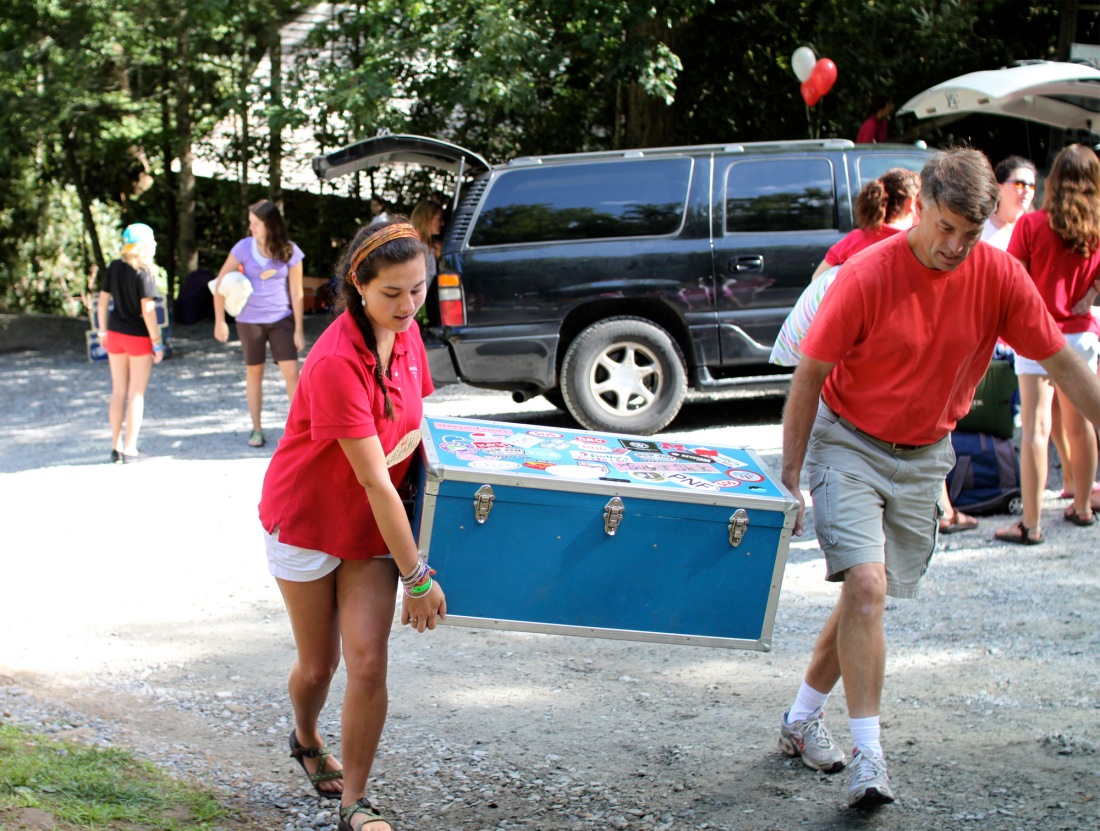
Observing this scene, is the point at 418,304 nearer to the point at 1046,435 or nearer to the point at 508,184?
the point at 1046,435

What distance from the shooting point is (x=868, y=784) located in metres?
3.46

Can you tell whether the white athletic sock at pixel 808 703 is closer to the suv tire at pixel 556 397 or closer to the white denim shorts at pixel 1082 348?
the white denim shorts at pixel 1082 348

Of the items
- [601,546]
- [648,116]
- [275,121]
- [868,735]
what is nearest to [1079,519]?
[868,735]

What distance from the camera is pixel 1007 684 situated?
179 inches

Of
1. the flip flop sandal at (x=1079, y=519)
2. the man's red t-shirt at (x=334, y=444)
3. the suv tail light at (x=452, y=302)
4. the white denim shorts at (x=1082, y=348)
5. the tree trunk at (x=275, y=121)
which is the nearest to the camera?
the man's red t-shirt at (x=334, y=444)

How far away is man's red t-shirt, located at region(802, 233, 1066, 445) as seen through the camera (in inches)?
138

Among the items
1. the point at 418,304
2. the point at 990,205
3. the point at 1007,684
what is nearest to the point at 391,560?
the point at 418,304

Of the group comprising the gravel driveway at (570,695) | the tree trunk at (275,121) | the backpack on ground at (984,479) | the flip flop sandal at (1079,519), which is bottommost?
the gravel driveway at (570,695)

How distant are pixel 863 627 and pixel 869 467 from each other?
0.48 meters

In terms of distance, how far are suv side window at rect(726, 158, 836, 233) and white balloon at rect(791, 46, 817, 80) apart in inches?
190

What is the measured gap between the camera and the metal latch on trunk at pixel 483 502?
322 cm

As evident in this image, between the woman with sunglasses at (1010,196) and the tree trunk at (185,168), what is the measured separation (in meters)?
11.2

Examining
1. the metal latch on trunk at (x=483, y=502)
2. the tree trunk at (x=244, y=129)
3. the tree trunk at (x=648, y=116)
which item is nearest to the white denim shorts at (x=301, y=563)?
the metal latch on trunk at (x=483, y=502)

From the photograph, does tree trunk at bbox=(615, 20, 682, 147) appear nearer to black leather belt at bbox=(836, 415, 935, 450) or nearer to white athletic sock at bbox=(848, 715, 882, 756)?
black leather belt at bbox=(836, 415, 935, 450)
